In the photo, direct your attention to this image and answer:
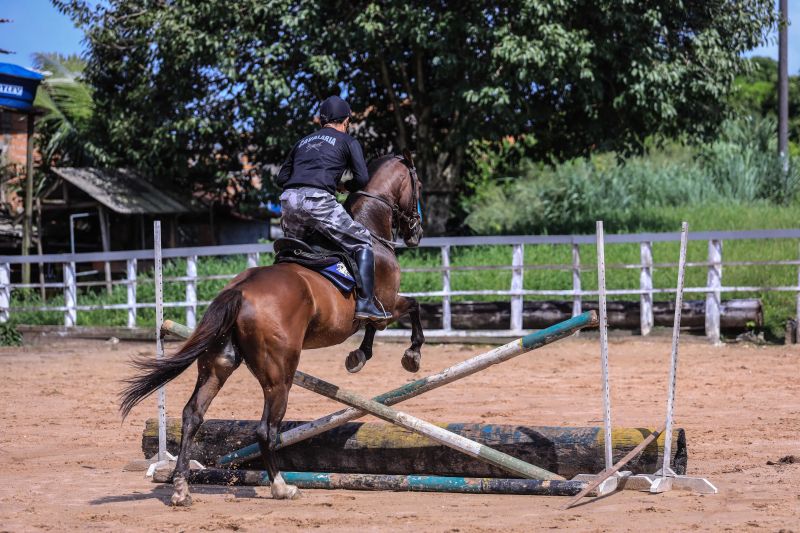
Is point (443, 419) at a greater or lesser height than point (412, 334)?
lesser

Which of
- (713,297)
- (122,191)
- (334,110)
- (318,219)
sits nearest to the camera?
(318,219)

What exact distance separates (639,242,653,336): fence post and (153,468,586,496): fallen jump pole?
930 centimetres

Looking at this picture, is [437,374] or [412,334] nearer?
[437,374]

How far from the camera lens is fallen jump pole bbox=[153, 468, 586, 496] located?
251 inches

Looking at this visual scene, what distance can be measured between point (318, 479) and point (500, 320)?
9810mm

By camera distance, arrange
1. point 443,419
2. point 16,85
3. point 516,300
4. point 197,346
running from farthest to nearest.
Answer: point 16,85
point 516,300
point 443,419
point 197,346

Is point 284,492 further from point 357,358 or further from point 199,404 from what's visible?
point 357,358

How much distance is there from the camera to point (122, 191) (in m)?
23.1

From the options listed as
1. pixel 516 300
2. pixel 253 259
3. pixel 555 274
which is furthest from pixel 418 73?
pixel 516 300

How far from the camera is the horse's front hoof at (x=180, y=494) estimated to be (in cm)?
630

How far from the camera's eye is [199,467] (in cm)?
736

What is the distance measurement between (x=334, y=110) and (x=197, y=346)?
7.00 feet

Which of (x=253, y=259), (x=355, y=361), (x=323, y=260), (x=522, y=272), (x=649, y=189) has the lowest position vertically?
(x=355, y=361)

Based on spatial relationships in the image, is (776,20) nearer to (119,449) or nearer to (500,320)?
(500,320)
